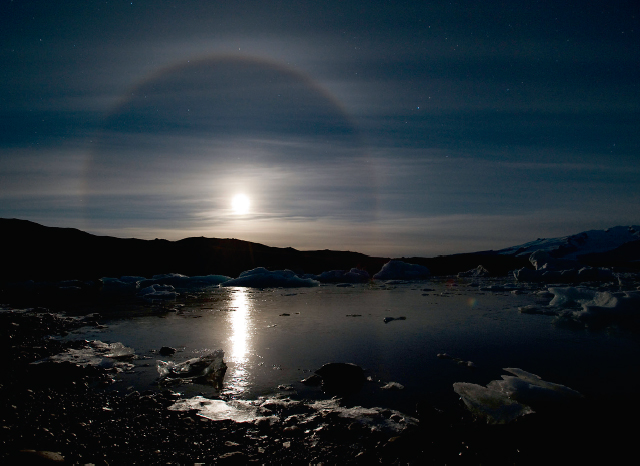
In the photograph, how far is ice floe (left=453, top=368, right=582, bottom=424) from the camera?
477 centimetres

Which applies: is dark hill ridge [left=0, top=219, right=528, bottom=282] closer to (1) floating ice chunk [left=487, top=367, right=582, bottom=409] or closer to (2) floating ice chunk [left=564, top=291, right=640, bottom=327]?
(2) floating ice chunk [left=564, top=291, right=640, bottom=327]

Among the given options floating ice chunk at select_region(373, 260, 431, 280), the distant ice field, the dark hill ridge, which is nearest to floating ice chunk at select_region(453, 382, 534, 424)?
the distant ice field

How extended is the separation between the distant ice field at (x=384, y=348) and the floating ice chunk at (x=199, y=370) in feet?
0.57

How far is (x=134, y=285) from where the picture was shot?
30.1 metres

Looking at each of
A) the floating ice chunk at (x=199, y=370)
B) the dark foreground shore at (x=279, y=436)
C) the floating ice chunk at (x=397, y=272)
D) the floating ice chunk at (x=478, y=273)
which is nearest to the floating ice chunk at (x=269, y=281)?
the floating ice chunk at (x=397, y=272)

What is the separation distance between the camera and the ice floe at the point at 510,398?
4772 millimetres

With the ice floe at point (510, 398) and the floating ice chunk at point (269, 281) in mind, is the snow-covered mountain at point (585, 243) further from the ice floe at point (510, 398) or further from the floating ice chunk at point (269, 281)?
the ice floe at point (510, 398)

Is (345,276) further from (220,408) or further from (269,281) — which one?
(220,408)

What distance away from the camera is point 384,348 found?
869 centimetres

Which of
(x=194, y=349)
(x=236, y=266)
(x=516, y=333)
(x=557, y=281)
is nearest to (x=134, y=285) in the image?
(x=236, y=266)

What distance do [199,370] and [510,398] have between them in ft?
15.5

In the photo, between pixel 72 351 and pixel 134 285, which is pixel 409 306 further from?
pixel 134 285

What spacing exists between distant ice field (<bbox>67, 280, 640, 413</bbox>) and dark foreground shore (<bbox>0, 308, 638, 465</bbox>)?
2.47 ft

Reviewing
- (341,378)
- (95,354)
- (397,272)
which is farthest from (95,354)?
(397,272)
